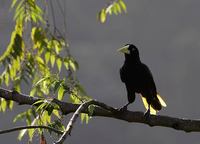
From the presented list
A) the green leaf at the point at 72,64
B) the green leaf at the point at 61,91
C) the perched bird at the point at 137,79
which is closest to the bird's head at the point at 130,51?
the perched bird at the point at 137,79

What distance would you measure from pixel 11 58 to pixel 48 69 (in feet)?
0.53

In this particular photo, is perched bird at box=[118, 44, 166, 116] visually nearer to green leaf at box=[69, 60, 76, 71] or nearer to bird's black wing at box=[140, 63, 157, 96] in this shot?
bird's black wing at box=[140, 63, 157, 96]

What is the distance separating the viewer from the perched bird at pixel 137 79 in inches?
108

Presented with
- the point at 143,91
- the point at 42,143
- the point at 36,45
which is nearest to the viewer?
the point at 42,143

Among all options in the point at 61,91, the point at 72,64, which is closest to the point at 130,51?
the point at 72,64

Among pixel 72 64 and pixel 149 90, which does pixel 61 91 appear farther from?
pixel 149 90

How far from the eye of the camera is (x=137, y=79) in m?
2.84

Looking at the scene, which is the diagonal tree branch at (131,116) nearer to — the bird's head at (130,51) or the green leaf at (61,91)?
the green leaf at (61,91)

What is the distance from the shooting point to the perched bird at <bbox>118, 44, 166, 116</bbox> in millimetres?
2744

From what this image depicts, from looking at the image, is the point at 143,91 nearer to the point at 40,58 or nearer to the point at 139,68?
the point at 139,68

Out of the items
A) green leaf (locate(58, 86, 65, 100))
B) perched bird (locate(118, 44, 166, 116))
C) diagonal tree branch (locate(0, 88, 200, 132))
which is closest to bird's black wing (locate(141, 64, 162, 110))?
perched bird (locate(118, 44, 166, 116))

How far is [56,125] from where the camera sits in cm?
156

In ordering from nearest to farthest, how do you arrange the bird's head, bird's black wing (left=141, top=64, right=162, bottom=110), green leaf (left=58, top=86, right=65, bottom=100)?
green leaf (left=58, top=86, right=65, bottom=100) → bird's black wing (left=141, top=64, right=162, bottom=110) → the bird's head

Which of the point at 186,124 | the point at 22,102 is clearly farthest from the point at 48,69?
the point at 186,124
